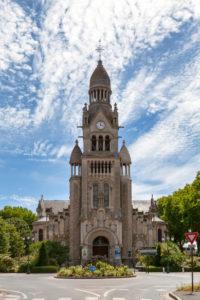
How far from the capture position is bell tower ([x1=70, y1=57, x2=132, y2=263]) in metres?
72.4

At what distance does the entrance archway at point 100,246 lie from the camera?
73.1m

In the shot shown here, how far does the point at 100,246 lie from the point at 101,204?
21.4ft

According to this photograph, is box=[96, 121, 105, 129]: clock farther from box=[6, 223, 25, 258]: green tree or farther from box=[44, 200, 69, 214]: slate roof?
box=[6, 223, 25, 258]: green tree

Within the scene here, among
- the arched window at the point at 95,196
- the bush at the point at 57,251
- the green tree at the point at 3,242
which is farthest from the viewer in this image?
the arched window at the point at 95,196

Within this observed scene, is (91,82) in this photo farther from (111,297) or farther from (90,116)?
(111,297)

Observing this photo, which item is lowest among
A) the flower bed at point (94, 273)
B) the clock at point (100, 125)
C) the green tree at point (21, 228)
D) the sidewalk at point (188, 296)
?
the flower bed at point (94, 273)

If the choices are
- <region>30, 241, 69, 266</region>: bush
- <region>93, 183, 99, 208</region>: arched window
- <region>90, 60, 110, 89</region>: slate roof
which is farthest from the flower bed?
<region>90, 60, 110, 89</region>: slate roof

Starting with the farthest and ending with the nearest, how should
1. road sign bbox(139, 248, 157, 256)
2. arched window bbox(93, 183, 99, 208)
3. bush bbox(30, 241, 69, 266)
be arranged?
arched window bbox(93, 183, 99, 208) → bush bbox(30, 241, 69, 266) → road sign bbox(139, 248, 157, 256)

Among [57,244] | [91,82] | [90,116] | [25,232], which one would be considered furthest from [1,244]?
[91,82]

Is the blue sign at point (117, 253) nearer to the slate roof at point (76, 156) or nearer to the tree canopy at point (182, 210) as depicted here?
the tree canopy at point (182, 210)

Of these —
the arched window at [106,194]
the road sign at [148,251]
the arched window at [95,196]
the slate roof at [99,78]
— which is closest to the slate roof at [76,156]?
the arched window at [95,196]

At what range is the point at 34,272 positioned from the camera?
5941 cm

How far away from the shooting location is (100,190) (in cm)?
7506

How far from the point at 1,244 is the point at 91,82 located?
106 ft
